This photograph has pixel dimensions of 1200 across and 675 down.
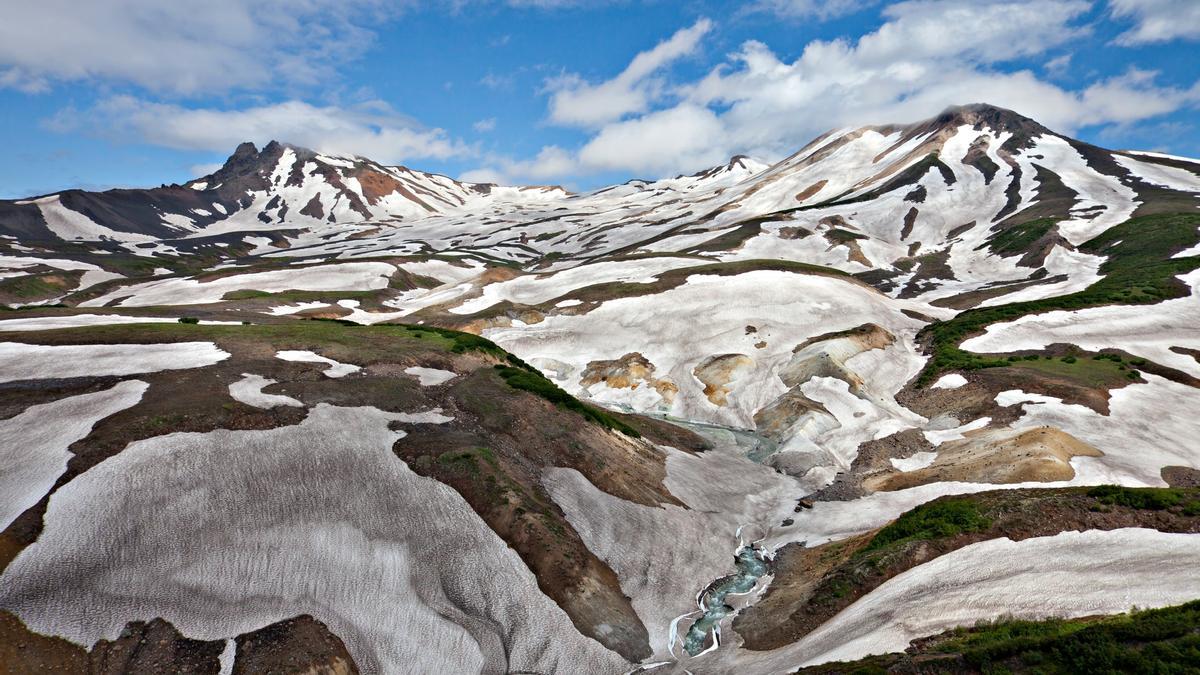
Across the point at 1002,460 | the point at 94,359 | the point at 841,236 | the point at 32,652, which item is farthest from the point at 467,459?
the point at 841,236

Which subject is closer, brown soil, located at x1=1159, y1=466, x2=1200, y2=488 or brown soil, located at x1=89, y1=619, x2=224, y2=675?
brown soil, located at x1=89, y1=619, x2=224, y2=675

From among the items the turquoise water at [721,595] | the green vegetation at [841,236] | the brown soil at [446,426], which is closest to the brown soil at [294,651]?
the brown soil at [446,426]

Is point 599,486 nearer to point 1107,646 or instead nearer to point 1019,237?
point 1107,646

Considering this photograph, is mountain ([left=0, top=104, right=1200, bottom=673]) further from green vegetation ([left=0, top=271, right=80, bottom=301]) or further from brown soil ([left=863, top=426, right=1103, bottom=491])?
green vegetation ([left=0, top=271, right=80, bottom=301])

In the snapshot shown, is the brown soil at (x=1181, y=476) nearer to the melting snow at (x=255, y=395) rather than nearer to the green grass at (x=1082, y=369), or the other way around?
the green grass at (x=1082, y=369)

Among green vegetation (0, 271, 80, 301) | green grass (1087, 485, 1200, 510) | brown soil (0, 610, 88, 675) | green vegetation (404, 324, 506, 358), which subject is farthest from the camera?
green vegetation (0, 271, 80, 301)

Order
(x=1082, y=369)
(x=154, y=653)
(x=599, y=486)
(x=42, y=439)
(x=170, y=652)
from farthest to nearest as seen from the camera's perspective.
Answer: (x=1082, y=369), (x=599, y=486), (x=42, y=439), (x=170, y=652), (x=154, y=653)

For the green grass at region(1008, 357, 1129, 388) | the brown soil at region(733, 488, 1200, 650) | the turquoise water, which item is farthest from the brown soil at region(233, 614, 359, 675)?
the green grass at region(1008, 357, 1129, 388)
